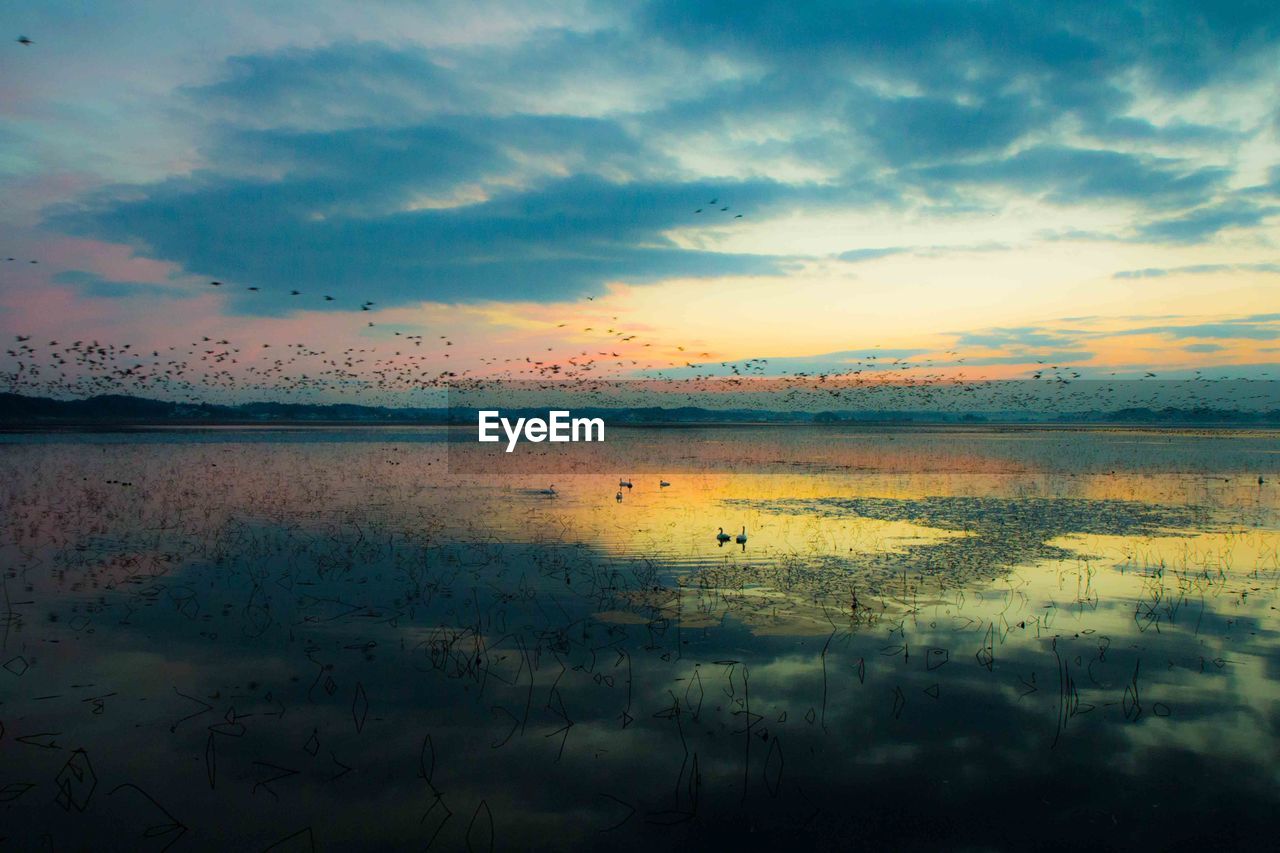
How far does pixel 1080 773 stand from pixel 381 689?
747cm

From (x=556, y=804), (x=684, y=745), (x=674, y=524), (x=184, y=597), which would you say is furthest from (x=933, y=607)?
(x=184, y=597)

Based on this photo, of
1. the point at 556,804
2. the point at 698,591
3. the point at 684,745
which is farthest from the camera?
the point at 698,591

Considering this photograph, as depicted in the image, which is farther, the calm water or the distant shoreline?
the distant shoreline

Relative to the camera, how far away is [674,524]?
875 inches

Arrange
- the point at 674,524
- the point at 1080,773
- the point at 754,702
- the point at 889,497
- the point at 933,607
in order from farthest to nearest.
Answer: the point at 889,497 < the point at 674,524 < the point at 933,607 < the point at 754,702 < the point at 1080,773

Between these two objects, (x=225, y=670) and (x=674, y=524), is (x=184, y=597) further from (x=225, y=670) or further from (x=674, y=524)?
(x=674, y=524)

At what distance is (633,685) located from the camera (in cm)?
970

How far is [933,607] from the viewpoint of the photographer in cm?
1325

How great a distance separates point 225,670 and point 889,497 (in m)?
23.1

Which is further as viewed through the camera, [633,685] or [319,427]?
[319,427]

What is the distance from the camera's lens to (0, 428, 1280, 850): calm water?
6.86 m

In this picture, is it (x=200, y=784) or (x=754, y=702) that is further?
(x=754, y=702)

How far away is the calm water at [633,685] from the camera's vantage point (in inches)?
270

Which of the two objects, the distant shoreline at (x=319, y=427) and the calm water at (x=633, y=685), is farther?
the distant shoreline at (x=319, y=427)
